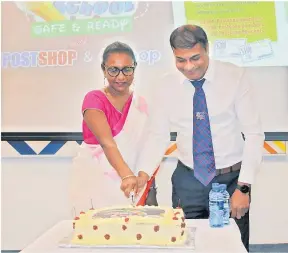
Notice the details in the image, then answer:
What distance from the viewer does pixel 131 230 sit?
2105mm

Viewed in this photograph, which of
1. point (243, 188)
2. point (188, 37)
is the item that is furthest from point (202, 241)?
point (188, 37)

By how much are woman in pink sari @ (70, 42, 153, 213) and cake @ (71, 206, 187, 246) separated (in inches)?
38.6

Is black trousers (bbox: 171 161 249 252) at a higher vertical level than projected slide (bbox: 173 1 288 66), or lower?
lower

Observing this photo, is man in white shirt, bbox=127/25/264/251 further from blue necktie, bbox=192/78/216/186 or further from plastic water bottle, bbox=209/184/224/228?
plastic water bottle, bbox=209/184/224/228

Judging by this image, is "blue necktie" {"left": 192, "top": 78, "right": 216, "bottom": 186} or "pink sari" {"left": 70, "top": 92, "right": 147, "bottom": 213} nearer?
"blue necktie" {"left": 192, "top": 78, "right": 216, "bottom": 186}

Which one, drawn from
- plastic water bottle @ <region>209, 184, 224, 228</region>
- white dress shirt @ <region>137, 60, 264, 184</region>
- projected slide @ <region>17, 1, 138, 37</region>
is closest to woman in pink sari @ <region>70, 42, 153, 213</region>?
white dress shirt @ <region>137, 60, 264, 184</region>

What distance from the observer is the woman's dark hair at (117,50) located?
342cm

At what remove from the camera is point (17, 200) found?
12.2ft

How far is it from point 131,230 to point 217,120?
1.15 metres

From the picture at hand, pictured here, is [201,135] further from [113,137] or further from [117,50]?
[117,50]

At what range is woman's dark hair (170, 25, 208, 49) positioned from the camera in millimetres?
3072

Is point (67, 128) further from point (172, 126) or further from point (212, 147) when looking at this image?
point (212, 147)

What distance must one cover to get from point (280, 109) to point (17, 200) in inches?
77.8

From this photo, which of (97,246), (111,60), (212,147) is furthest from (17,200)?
(97,246)
